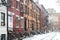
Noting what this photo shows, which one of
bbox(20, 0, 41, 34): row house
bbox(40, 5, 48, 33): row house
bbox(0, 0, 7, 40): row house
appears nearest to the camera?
bbox(0, 0, 7, 40): row house

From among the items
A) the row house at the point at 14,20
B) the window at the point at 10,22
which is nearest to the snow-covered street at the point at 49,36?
the row house at the point at 14,20

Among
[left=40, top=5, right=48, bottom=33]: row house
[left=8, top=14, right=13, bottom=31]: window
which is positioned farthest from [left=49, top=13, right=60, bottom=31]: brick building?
[left=8, top=14, right=13, bottom=31]: window

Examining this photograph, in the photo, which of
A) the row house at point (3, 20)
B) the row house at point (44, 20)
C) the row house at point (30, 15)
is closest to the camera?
the row house at point (3, 20)

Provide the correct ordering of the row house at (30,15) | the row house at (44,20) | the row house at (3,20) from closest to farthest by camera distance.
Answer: the row house at (3,20) < the row house at (30,15) < the row house at (44,20)

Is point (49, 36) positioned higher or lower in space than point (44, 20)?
lower

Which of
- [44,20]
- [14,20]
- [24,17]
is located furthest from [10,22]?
[44,20]

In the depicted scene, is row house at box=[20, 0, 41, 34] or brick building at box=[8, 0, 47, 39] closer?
brick building at box=[8, 0, 47, 39]

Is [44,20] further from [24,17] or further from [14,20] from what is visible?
[14,20]

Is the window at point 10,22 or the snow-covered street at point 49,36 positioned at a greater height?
the window at point 10,22

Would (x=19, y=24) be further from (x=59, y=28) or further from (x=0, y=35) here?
(x=59, y=28)

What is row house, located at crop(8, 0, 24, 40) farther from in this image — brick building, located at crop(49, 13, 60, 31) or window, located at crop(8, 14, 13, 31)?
brick building, located at crop(49, 13, 60, 31)

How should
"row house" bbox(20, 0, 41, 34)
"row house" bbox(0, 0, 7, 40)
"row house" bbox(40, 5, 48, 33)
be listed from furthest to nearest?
"row house" bbox(40, 5, 48, 33), "row house" bbox(20, 0, 41, 34), "row house" bbox(0, 0, 7, 40)

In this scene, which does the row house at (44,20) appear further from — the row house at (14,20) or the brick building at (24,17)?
the row house at (14,20)

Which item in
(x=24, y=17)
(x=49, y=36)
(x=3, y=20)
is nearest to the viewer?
(x=3, y=20)
